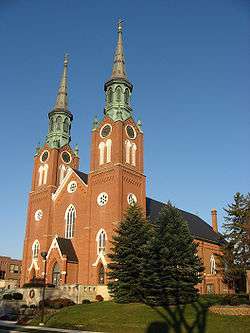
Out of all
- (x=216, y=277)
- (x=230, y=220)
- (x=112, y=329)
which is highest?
(x=230, y=220)

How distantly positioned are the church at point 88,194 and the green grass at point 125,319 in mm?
12477

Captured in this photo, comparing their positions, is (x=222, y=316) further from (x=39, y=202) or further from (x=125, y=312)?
(x=39, y=202)

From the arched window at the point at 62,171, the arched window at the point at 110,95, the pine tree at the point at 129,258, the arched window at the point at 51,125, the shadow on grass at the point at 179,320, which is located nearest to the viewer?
the shadow on grass at the point at 179,320

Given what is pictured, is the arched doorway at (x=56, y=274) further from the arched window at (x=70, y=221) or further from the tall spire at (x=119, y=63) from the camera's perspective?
the tall spire at (x=119, y=63)

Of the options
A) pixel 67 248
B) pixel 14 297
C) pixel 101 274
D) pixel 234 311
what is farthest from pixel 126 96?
pixel 234 311

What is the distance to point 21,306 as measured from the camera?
35.9m

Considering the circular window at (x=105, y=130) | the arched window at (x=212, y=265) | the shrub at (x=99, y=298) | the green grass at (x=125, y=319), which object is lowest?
the green grass at (x=125, y=319)

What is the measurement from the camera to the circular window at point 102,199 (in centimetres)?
4359

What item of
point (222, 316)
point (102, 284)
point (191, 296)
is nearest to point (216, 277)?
point (102, 284)

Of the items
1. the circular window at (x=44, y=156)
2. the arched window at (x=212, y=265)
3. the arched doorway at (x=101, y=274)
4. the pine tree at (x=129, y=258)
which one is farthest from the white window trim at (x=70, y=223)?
the arched window at (x=212, y=265)

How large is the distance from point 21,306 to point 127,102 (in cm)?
2706

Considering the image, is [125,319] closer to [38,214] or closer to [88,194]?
[88,194]

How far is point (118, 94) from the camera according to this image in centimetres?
5000

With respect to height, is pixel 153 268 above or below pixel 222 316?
above
